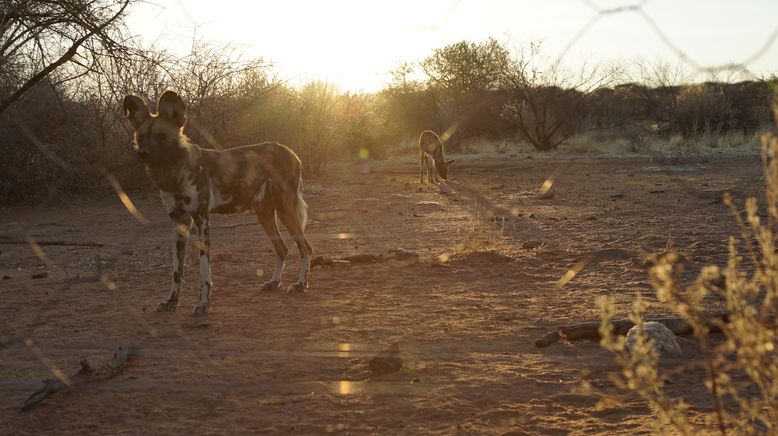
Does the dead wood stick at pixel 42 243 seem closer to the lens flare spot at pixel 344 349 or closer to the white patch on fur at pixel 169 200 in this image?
the white patch on fur at pixel 169 200

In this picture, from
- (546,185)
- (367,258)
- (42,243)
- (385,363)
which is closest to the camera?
(385,363)

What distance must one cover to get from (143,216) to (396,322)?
33.7 ft

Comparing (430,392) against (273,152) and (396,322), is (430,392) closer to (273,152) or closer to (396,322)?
(396,322)

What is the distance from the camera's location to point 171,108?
7004 mm

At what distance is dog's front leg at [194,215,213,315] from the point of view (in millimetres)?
6891

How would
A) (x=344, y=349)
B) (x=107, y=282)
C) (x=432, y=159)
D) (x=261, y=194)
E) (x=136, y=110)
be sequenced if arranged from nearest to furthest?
A: (x=344, y=349), (x=136, y=110), (x=261, y=194), (x=107, y=282), (x=432, y=159)

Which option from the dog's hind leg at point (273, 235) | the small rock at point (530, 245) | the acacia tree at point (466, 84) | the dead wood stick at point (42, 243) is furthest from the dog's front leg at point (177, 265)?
the acacia tree at point (466, 84)

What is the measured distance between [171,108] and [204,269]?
141 cm

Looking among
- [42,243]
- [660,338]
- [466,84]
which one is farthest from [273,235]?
Answer: [466,84]

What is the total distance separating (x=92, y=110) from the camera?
16.7m

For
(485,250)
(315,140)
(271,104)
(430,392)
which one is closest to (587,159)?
(315,140)

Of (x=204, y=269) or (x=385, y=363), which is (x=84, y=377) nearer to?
(x=385, y=363)

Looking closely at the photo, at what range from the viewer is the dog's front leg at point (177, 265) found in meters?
7.07

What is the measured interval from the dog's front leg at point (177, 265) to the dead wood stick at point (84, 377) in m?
1.58
